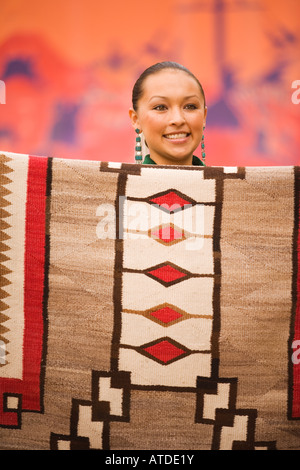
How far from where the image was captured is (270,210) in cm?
77

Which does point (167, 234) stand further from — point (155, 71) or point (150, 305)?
point (155, 71)

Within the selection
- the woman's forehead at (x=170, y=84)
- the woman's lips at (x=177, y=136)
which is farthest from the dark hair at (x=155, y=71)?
the woman's lips at (x=177, y=136)

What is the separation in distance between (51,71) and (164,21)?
0.76m

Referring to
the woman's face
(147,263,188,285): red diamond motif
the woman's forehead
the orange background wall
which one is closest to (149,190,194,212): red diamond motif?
(147,263,188,285): red diamond motif

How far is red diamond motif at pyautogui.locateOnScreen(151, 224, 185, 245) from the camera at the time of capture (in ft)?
2.55

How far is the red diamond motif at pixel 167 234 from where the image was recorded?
0.78m

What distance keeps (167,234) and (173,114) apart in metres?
0.35

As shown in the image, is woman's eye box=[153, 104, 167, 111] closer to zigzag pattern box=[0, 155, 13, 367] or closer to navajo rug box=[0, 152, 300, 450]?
navajo rug box=[0, 152, 300, 450]

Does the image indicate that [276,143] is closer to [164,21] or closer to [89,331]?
[164,21]

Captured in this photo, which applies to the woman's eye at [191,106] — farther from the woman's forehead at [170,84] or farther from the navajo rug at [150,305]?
the navajo rug at [150,305]

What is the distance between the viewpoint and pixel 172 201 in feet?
2.58

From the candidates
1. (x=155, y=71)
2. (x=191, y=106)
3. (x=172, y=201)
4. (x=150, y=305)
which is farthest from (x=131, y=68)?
(x=150, y=305)
